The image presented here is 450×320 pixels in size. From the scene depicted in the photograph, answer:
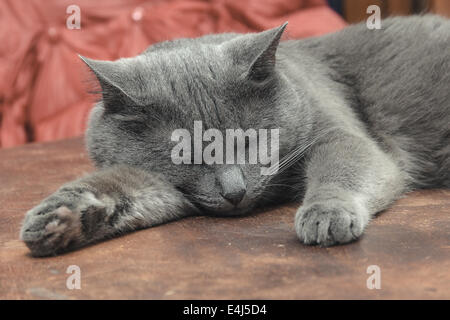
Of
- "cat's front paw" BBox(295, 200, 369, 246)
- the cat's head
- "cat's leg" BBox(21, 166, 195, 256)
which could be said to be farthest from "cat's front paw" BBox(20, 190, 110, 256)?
"cat's front paw" BBox(295, 200, 369, 246)

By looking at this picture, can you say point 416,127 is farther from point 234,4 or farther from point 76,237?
point 234,4

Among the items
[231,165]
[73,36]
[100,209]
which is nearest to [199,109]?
[231,165]

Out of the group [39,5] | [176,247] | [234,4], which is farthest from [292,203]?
[39,5]

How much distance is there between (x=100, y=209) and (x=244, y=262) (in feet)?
1.06

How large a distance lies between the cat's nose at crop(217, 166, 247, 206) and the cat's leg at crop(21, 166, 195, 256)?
122 mm

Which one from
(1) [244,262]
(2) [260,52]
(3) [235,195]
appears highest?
(2) [260,52]

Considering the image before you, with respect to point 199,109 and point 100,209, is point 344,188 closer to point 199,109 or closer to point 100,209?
point 199,109

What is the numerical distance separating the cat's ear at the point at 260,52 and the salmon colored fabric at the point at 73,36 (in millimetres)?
1357

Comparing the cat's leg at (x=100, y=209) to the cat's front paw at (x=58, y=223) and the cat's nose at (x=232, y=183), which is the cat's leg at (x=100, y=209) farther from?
the cat's nose at (x=232, y=183)

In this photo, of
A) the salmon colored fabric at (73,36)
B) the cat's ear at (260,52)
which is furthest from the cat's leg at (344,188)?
the salmon colored fabric at (73,36)

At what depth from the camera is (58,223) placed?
116cm
